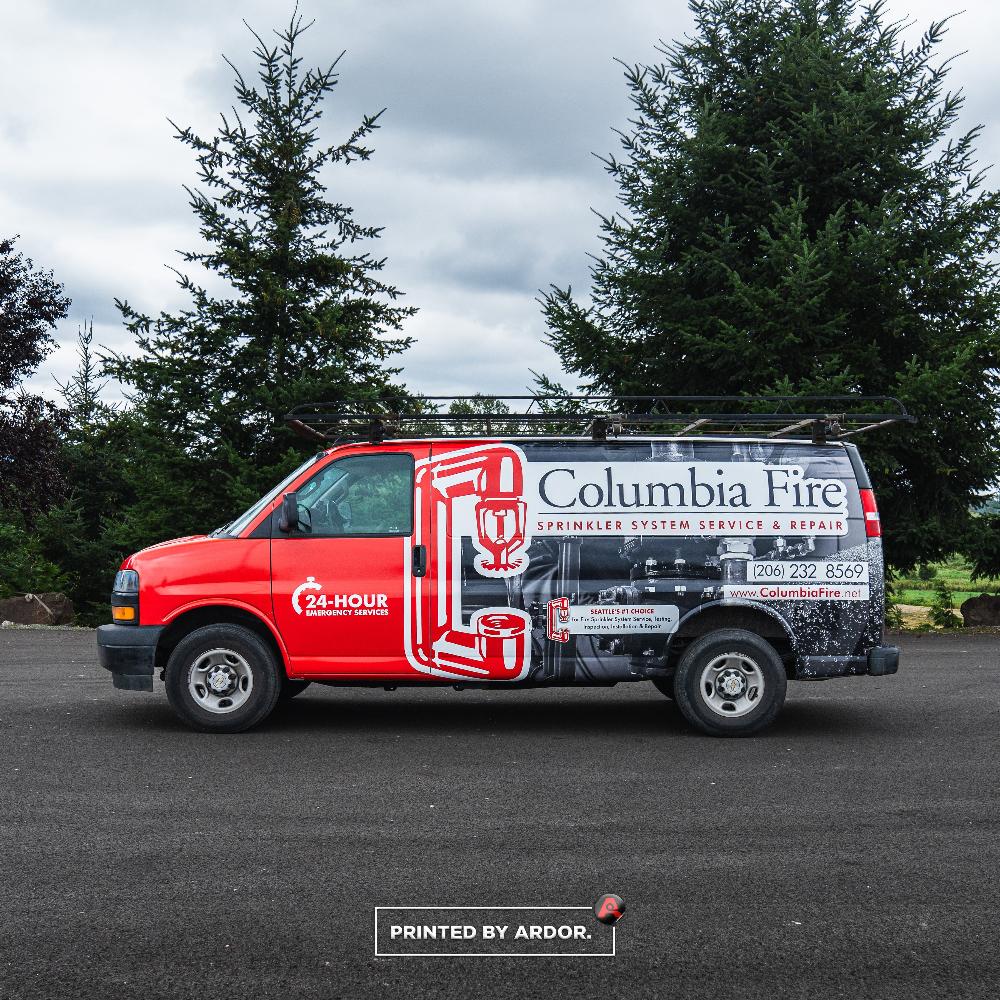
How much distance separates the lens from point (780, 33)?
18922 millimetres

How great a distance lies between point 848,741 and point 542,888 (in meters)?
4.18

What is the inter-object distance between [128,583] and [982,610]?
13.9 m

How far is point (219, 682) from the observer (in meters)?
8.26

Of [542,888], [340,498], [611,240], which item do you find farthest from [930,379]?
[542,888]

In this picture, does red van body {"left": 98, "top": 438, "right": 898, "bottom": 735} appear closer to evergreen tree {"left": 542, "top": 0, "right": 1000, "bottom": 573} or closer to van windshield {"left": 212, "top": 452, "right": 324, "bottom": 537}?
van windshield {"left": 212, "top": 452, "right": 324, "bottom": 537}

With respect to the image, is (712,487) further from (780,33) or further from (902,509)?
(780,33)

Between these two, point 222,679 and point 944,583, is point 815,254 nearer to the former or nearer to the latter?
point 944,583

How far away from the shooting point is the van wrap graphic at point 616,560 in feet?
27.1

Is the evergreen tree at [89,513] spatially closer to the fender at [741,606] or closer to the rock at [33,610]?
the rock at [33,610]

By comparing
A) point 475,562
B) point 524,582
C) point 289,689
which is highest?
point 475,562

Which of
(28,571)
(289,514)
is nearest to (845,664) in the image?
(289,514)

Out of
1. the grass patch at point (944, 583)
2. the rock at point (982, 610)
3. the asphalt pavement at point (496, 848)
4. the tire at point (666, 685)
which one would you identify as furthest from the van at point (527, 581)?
the rock at point (982, 610)

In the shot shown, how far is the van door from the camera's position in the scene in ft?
27.0

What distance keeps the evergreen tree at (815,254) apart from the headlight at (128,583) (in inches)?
402
